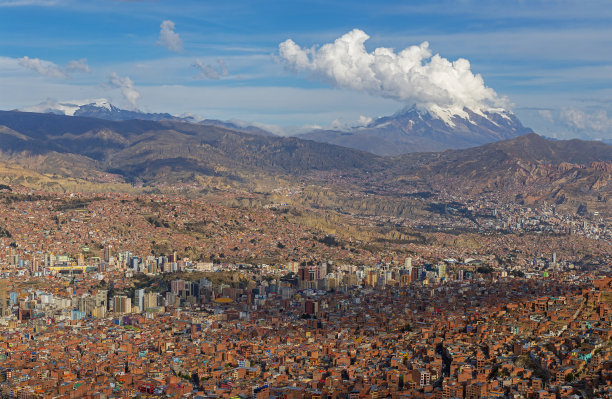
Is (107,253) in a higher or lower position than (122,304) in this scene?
higher

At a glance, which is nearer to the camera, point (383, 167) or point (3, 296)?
point (3, 296)

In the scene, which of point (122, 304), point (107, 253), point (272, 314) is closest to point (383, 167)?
point (107, 253)

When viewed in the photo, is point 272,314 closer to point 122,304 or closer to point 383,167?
point 122,304

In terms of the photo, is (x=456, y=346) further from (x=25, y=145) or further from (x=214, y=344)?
(x=25, y=145)

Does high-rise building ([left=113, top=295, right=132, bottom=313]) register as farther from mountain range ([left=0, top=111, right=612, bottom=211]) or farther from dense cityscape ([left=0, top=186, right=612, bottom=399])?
mountain range ([left=0, top=111, right=612, bottom=211])

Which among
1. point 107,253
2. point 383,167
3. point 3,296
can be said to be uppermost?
point 383,167

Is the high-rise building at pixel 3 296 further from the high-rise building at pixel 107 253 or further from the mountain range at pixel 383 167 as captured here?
the mountain range at pixel 383 167

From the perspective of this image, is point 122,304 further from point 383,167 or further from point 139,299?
point 383,167

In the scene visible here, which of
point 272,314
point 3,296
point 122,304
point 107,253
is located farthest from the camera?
point 107,253

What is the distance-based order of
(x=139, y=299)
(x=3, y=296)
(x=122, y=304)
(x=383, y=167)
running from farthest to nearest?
(x=383, y=167)
(x=139, y=299)
(x=3, y=296)
(x=122, y=304)

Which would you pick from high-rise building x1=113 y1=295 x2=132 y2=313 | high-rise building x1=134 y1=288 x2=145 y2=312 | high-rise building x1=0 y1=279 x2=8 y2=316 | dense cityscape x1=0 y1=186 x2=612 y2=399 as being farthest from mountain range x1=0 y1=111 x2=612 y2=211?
high-rise building x1=113 y1=295 x2=132 y2=313

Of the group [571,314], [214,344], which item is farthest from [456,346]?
[214,344]
